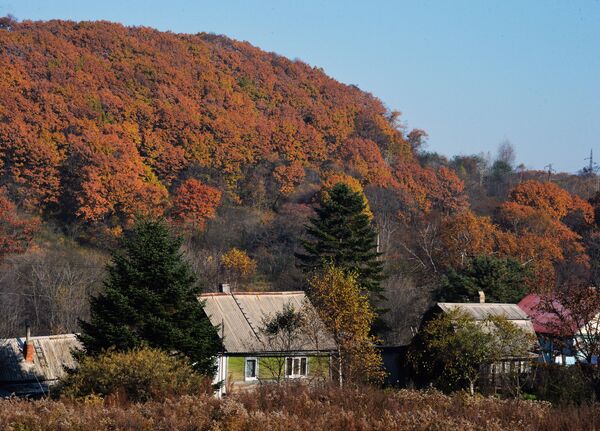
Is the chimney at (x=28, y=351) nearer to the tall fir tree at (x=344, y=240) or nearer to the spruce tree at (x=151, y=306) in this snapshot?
the spruce tree at (x=151, y=306)

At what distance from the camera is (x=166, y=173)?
82188mm

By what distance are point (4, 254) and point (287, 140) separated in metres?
42.1

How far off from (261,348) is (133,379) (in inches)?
454

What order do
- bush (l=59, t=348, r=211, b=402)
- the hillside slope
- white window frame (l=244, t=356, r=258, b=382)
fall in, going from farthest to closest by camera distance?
1. the hillside slope
2. white window frame (l=244, t=356, r=258, b=382)
3. bush (l=59, t=348, r=211, b=402)

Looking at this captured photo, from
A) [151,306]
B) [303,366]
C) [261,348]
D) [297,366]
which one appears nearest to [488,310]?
[303,366]

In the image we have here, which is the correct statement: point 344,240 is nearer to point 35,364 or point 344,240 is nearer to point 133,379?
point 35,364

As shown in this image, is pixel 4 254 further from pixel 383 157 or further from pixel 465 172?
pixel 465 172

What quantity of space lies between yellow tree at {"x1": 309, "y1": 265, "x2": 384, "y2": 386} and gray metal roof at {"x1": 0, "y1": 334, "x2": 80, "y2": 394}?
881 centimetres

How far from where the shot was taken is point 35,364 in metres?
33.7

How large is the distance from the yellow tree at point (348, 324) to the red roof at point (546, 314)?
6117 millimetres

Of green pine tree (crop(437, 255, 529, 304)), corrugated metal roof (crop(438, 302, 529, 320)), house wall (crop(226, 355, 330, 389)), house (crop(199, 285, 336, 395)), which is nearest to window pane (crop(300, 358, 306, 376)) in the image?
house (crop(199, 285, 336, 395))

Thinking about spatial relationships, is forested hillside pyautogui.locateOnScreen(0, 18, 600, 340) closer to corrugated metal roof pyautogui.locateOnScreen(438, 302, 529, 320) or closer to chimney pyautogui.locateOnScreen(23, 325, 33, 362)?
corrugated metal roof pyautogui.locateOnScreen(438, 302, 529, 320)

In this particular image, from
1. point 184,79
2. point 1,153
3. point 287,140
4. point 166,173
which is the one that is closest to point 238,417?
point 1,153

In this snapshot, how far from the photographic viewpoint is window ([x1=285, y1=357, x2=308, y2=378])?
33.0 meters
